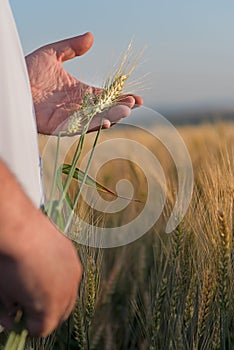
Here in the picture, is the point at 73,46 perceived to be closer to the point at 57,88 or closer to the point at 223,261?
the point at 57,88

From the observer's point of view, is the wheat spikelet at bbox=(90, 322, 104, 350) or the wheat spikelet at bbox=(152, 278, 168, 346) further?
the wheat spikelet at bbox=(90, 322, 104, 350)

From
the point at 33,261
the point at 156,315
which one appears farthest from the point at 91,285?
the point at 33,261

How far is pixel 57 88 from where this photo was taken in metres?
1.33

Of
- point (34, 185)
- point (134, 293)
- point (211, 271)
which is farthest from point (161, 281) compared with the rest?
point (34, 185)

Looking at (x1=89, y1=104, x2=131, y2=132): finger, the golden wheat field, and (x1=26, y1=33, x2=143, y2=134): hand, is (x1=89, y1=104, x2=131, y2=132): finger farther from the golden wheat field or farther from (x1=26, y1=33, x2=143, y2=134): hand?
the golden wheat field

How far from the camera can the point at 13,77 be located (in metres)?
0.85

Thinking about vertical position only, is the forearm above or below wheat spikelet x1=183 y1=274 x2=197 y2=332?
above

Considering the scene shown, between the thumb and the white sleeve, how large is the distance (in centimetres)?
44

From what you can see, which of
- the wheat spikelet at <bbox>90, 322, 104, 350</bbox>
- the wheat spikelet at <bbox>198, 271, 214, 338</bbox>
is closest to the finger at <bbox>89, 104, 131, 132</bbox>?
the wheat spikelet at <bbox>198, 271, 214, 338</bbox>

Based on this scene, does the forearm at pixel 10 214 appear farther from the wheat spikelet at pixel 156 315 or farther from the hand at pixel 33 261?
the wheat spikelet at pixel 156 315

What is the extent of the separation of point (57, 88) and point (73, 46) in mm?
80

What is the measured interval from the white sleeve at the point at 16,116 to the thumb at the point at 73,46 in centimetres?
44

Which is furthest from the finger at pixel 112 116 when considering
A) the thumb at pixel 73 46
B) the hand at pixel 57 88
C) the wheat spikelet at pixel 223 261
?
the wheat spikelet at pixel 223 261

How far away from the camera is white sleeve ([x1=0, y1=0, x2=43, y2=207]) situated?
83 cm
